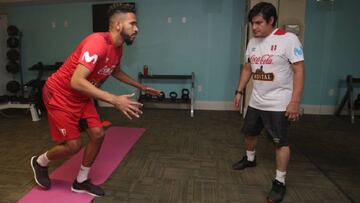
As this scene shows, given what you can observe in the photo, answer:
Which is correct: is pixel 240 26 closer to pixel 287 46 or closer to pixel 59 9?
pixel 287 46

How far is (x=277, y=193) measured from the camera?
6.29 feet

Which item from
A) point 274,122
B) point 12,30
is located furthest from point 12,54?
point 274,122

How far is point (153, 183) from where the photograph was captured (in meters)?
2.17

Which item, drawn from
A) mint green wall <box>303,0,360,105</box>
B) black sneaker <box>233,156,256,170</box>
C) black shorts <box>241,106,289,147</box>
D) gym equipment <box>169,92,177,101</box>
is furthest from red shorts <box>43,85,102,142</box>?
mint green wall <box>303,0,360,105</box>

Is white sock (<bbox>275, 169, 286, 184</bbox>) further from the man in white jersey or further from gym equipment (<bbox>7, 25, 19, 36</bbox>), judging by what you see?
gym equipment (<bbox>7, 25, 19, 36</bbox>)

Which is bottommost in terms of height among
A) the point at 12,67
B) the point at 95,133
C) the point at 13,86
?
the point at 13,86

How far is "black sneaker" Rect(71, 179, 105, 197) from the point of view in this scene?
196cm

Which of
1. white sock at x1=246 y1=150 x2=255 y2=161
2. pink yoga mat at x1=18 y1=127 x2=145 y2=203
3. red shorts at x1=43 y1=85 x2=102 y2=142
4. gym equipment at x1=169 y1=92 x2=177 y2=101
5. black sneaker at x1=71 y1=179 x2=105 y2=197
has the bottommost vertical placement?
pink yoga mat at x1=18 y1=127 x2=145 y2=203

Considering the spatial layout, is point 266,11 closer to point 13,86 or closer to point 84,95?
point 84,95

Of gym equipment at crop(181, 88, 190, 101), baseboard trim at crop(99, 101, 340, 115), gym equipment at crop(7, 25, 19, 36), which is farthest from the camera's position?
gym equipment at crop(7, 25, 19, 36)

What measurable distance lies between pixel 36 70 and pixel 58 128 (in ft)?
13.4

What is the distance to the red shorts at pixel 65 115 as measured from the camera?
5.95ft

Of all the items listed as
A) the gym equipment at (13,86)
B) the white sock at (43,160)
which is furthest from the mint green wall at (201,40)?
the white sock at (43,160)

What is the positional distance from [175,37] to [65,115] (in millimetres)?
3385
